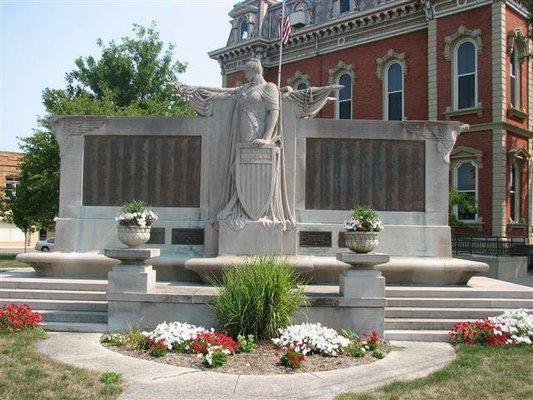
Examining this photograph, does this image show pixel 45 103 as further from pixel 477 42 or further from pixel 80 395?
pixel 80 395

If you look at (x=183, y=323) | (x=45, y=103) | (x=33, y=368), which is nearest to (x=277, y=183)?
(x=183, y=323)

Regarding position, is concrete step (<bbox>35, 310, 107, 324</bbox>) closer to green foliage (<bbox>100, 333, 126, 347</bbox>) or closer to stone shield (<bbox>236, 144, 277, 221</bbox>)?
green foliage (<bbox>100, 333, 126, 347</bbox>)

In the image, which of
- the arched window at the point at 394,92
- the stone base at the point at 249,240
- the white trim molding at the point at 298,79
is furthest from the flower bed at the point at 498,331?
the white trim molding at the point at 298,79

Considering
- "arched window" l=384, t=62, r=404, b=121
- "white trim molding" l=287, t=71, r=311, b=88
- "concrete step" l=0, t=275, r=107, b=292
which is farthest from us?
"white trim molding" l=287, t=71, r=311, b=88

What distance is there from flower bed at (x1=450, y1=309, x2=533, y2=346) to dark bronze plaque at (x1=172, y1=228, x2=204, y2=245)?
17.8ft

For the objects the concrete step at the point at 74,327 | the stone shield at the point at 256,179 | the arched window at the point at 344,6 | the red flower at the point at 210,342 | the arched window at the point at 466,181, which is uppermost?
the arched window at the point at 344,6

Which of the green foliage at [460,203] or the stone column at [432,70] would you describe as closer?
the green foliage at [460,203]

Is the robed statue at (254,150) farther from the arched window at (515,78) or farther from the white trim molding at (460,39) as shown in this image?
the arched window at (515,78)

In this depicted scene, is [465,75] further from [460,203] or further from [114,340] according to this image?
[114,340]

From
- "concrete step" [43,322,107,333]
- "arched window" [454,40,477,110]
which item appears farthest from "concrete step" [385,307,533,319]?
"arched window" [454,40,477,110]

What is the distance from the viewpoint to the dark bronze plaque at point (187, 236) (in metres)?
11.7

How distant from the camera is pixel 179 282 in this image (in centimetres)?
1099

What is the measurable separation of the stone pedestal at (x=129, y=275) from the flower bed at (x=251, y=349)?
36.1 inches

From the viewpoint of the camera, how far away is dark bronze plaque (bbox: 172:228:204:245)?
11711 mm
